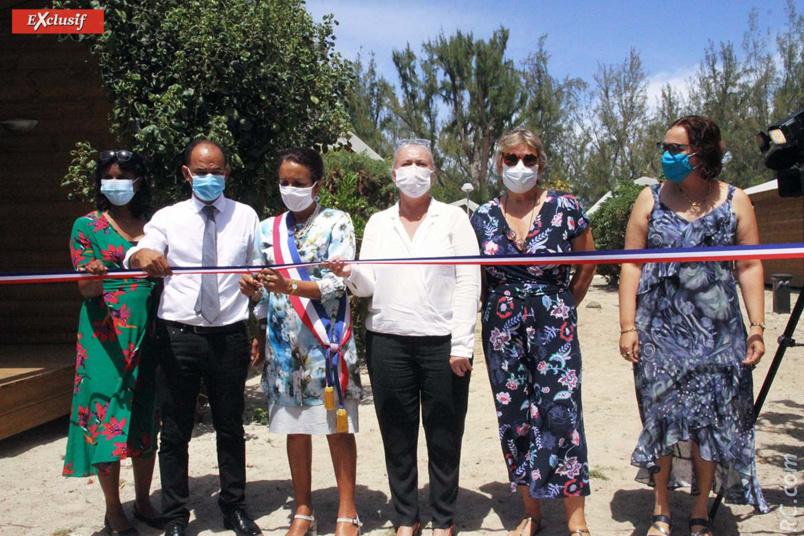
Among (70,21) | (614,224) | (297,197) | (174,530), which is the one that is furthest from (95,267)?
(614,224)

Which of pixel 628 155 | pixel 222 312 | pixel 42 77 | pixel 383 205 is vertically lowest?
pixel 222 312

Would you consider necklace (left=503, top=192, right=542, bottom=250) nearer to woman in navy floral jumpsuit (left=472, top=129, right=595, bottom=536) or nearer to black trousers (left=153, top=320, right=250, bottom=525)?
woman in navy floral jumpsuit (left=472, top=129, right=595, bottom=536)

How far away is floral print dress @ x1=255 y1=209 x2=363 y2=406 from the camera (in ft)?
12.1

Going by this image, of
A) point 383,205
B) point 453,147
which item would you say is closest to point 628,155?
point 453,147

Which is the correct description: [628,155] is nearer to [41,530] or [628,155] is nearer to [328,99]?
[328,99]

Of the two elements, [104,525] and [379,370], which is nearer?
[379,370]

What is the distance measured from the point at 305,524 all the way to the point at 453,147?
32527 millimetres

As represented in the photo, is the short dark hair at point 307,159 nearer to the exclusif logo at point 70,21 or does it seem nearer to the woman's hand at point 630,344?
the woman's hand at point 630,344

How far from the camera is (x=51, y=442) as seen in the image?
6004 mm

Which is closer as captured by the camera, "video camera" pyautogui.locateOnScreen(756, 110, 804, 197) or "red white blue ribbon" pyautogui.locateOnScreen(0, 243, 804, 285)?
"red white blue ribbon" pyautogui.locateOnScreen(0, 243, 804, 285)

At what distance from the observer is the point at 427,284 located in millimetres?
3607

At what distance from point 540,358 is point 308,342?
3.96 feet

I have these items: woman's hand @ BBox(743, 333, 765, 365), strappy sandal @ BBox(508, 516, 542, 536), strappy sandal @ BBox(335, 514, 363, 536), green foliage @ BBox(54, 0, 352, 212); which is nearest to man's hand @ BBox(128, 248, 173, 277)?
strappy sandal @ BBox(335, 514, 363, 536)

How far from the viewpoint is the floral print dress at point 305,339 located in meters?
3.67
